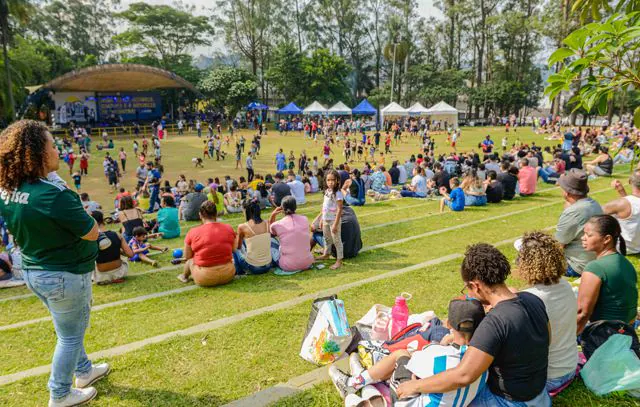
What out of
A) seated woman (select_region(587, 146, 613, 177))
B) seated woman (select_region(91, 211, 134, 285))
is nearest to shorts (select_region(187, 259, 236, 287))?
seated woman (select_region(91, 211, 134, 285))

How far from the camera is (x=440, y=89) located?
50781 mm

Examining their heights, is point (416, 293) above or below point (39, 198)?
below

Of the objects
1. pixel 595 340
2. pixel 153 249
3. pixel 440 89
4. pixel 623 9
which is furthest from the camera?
pixel 440 89

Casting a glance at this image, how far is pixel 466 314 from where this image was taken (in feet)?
8.87

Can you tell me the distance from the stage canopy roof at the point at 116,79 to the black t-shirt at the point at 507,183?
33383 millimetres

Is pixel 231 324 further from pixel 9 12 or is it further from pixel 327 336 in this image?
pixel 9 12

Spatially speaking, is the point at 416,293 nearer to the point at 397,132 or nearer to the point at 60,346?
the point at 60,346

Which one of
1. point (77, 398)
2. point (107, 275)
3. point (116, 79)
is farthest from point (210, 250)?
point (116, 79)

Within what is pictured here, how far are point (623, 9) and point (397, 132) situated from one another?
3106 cm

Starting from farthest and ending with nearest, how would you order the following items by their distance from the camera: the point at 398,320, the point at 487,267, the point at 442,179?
the point at 442,179
the point at 398,320
the point at 487,267

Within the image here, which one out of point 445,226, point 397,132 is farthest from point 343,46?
point 445,226

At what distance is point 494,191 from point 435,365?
9372mm

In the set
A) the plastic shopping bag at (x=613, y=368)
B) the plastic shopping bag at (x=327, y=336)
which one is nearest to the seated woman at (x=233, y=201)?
the plastic shopping bag at (x=327, y=336)

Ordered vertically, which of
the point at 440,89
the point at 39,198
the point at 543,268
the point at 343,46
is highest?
the point at 343,46
